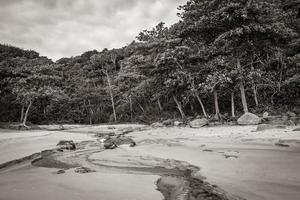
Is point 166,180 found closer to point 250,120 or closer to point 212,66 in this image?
point 250,120

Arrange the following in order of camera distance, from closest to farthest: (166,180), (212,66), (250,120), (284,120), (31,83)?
(166,180)
(284,120)
(250,120)
(212,66)
(31,83)

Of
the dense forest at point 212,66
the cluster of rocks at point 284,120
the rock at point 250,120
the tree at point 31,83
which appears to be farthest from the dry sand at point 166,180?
the tree at point 31,83

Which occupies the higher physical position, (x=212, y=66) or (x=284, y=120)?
(x=212, y=66)

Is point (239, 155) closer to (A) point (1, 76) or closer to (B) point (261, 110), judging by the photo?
(B) point (261, 110)

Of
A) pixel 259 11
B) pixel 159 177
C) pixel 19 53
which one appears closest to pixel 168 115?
pixel 259 11

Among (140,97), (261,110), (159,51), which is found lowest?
(261,110)

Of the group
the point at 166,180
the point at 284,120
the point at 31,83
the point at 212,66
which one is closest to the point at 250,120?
the point at 284,120

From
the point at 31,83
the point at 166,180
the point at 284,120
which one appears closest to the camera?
the point at 166,180

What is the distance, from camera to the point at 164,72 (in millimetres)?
19984

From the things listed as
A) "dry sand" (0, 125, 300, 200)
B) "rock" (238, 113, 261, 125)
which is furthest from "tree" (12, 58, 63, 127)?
"dry sand" (0, 125, 300, 200)

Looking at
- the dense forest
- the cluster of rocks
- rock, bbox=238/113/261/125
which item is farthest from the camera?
the dense forest

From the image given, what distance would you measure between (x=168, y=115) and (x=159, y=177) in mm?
21034

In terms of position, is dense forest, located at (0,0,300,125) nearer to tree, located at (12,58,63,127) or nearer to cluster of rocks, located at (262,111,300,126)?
tree, located at (12,58,63,127)

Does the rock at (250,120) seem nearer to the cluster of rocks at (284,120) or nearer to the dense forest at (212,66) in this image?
the cluster of rocks at (284,120)
